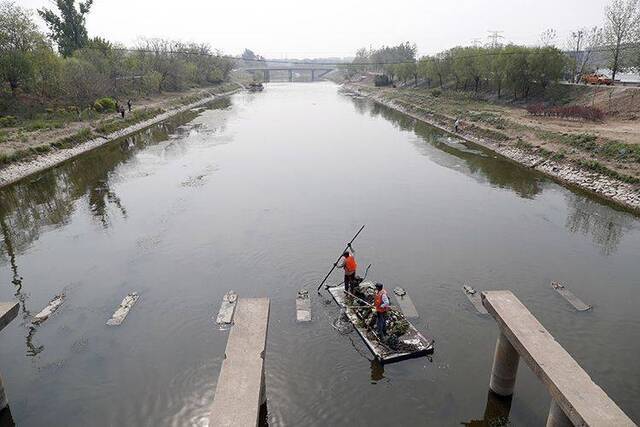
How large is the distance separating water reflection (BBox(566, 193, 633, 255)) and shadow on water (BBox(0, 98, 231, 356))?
82.7ft

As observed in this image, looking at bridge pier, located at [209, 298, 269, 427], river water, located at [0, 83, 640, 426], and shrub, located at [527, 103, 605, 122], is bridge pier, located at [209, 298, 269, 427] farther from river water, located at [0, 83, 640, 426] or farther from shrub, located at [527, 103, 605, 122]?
shrub, located at [527, 103, 605, 122]

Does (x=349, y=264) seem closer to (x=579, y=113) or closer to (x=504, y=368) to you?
(x=504, y=368)

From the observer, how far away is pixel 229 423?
26.2ft

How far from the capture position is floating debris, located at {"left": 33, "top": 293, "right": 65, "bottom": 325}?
1526cm

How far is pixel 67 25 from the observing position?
7338 cm

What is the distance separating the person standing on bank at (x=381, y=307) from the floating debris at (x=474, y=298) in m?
4.61

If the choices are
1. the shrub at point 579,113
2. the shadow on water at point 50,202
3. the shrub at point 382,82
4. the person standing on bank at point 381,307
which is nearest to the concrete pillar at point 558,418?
the person standing on bank at point 381,307

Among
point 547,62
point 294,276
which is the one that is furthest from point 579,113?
point 294,276

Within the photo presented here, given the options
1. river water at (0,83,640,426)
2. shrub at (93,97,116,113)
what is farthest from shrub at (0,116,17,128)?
river water at (0,83,640,426)

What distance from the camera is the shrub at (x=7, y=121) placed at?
141 ft

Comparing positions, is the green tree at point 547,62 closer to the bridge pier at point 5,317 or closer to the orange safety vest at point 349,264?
the orange safety vest at point 349,264

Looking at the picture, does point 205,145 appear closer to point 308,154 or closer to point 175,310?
point 308,154

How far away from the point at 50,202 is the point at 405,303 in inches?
976

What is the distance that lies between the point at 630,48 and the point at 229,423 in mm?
73328
